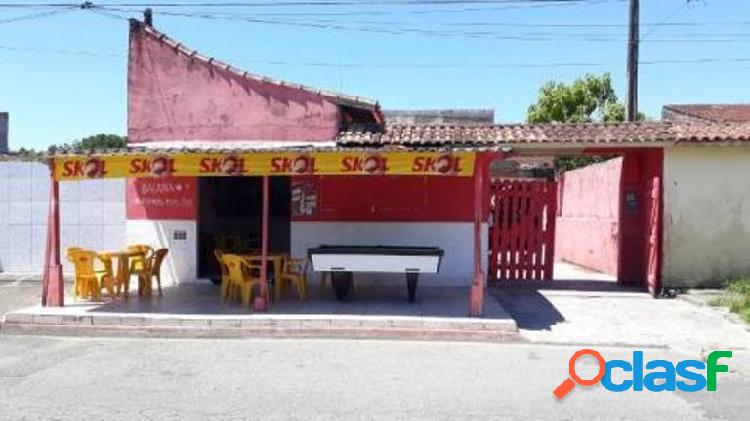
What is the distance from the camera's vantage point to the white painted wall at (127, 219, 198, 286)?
13.7 m

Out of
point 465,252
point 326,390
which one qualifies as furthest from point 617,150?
point 326,390

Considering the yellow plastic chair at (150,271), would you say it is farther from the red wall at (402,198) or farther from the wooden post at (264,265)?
the red wall at (402,198)

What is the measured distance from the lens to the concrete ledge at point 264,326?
377 inches

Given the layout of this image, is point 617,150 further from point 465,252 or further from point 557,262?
point 557,262

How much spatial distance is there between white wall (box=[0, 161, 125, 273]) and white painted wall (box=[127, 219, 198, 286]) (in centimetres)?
67

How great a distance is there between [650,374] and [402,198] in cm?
661

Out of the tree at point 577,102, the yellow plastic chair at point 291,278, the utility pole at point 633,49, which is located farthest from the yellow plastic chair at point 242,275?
the tree at point 577,102

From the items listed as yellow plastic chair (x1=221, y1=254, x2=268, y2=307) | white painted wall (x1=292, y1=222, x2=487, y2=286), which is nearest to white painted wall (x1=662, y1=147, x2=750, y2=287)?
white painted wall (x1=292, y1=222, x2=487, y2=286)

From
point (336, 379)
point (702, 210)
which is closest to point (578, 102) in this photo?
point (702, 210)

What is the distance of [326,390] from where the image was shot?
6.69 m

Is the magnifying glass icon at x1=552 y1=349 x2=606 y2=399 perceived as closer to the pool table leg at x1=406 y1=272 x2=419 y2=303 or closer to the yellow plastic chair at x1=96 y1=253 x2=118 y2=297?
the pool table leg at x1=406 y1=272 x2=419 y2=303

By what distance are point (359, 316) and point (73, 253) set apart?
477 centimetres

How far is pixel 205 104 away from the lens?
44.8 ft

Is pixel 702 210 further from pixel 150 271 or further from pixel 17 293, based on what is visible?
pixel 17 293
